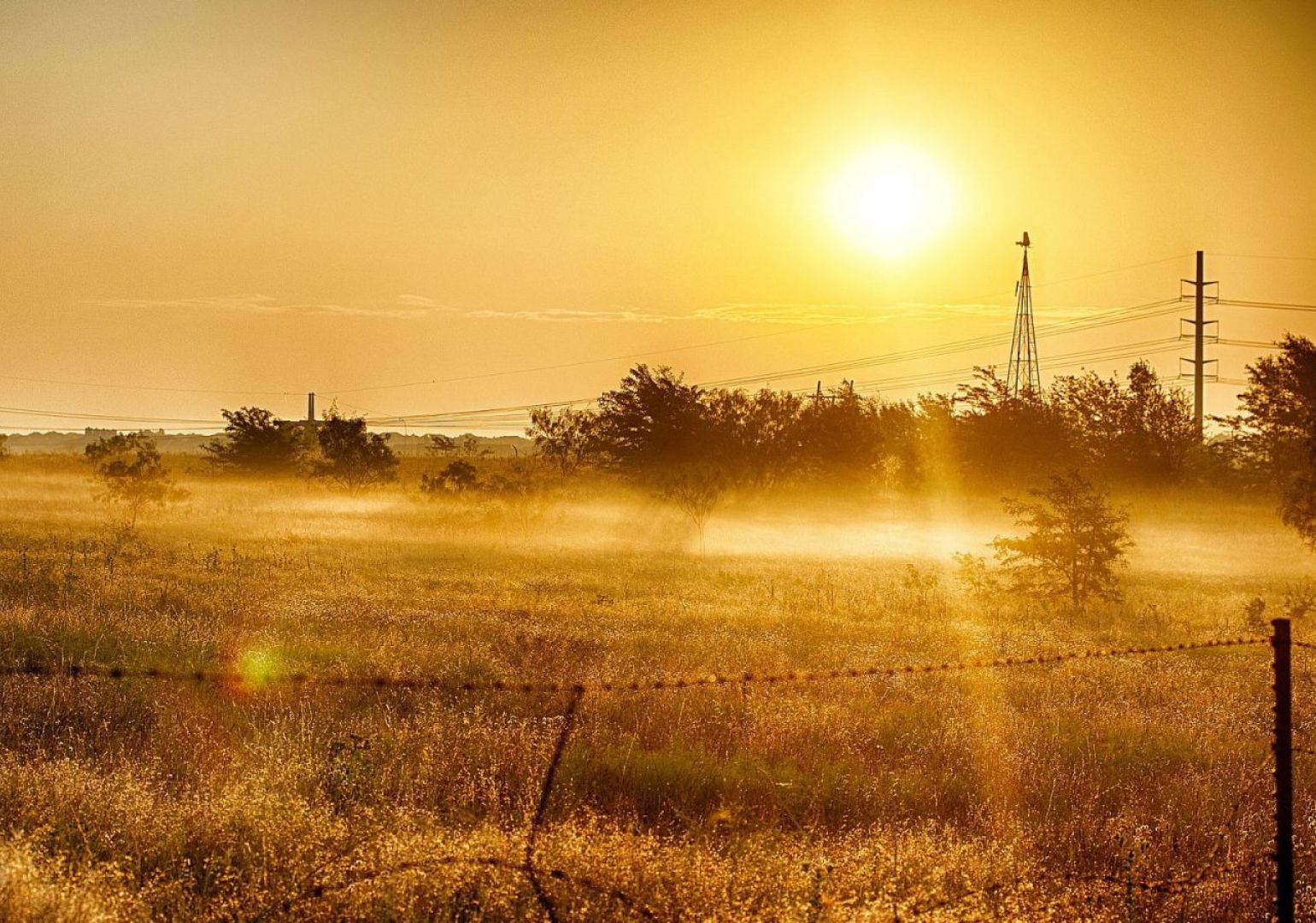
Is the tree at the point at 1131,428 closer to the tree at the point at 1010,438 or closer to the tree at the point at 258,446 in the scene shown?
the tree at the point at 1010,438

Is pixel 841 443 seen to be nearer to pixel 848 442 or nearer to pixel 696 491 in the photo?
pixel 848 442

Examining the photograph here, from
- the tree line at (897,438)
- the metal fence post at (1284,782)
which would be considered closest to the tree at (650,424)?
the tree line at (897,438)

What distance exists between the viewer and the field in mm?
5766

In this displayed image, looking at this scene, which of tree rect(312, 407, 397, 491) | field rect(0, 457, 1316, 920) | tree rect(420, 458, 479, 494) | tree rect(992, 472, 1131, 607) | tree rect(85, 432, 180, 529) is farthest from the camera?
tree rect(312, 407, 397, 491)

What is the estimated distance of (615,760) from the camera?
27.4 feet

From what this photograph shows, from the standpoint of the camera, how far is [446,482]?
47.8 metres

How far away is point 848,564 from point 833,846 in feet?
70.1

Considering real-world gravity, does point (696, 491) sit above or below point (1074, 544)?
above

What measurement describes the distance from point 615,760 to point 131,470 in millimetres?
29738

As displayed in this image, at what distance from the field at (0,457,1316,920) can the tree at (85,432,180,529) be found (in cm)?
1463

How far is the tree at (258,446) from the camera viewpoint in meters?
76.6

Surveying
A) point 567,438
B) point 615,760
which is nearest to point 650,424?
point 567,438

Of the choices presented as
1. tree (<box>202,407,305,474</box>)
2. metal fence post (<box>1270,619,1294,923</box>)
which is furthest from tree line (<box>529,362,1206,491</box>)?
metal fence post (<box>1270,619,1294,923</box>)

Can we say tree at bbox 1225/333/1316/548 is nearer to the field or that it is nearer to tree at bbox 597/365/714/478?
the field
